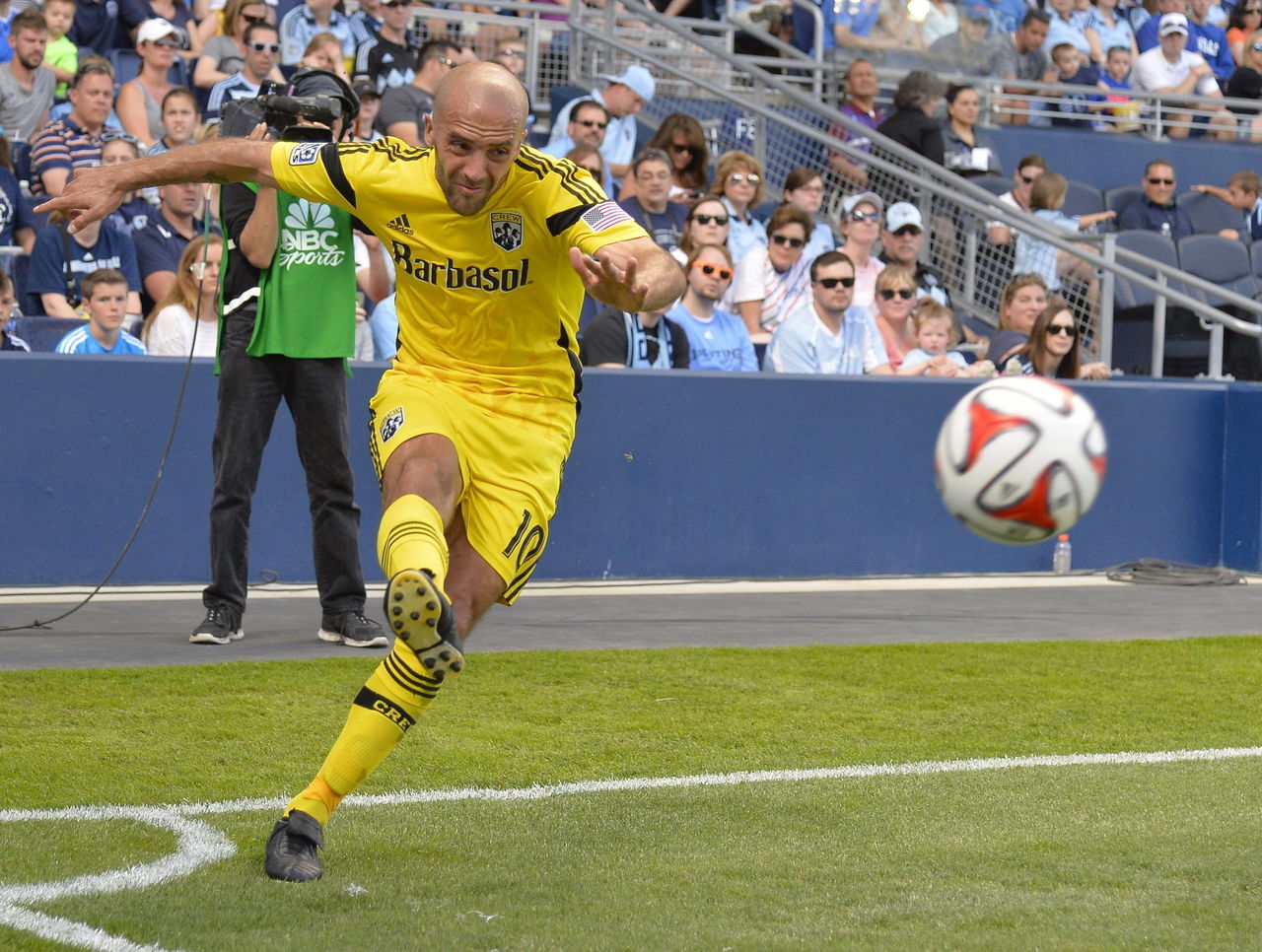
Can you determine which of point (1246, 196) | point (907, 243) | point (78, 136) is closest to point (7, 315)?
point (78, 136)

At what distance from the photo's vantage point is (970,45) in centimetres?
1750

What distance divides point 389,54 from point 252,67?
1500mm

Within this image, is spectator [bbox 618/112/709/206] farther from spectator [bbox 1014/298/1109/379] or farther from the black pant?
the black pant

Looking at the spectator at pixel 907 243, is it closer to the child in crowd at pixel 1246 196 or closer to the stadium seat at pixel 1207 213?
the stadium seat at pixel 1207 213

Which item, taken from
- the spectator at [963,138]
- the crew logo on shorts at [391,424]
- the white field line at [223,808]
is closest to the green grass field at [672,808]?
the white field line at [223,808]

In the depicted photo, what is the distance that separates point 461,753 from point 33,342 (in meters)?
5.53

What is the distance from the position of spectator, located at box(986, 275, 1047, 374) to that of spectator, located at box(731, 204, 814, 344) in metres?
1.43

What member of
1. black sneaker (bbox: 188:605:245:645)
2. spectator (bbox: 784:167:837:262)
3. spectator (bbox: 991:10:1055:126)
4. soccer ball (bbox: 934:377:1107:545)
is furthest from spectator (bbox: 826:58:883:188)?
soccer ball (bbox: 934:377:1107:545)

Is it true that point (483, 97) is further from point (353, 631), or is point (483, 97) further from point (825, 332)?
point (825, 332)

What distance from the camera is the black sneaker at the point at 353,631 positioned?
27.3 ft

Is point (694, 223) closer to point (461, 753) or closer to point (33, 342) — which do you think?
point (33, 342)

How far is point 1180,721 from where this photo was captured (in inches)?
280

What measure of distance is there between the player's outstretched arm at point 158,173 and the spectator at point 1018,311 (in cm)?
815

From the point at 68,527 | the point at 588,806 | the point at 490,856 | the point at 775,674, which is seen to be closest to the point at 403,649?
the point at 490,856
